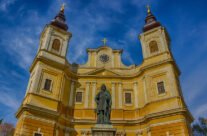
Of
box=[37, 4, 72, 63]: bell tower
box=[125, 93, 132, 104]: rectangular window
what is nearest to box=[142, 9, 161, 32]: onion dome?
box=[125, 93, 132, 104]: rectangular window

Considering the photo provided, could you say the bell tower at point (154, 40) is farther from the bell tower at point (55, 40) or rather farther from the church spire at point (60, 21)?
the church spire at point (60, 21)

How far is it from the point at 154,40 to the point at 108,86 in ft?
25.5

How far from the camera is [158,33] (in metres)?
21.5

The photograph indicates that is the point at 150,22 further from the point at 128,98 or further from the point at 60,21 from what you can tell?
the point at 60,21

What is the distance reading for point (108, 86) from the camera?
20.9 metres

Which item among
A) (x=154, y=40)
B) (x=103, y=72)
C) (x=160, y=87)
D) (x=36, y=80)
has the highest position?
(x=154, y=40)

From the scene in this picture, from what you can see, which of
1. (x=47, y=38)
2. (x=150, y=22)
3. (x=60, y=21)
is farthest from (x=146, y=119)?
(x=60, y=21)

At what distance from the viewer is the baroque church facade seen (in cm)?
1595

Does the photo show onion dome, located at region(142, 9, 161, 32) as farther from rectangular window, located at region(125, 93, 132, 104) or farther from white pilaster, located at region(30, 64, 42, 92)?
white pilaster, located at region(30, 64, 42, 92)

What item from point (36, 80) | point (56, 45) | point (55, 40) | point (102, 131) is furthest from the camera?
point (55, 40)

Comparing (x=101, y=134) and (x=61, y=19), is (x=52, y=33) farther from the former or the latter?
(x=101, y=134)

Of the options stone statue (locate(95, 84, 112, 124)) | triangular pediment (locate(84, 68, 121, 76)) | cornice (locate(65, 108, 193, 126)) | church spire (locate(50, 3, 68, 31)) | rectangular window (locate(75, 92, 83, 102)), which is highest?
church spire (locate(50, 3, 68, 31))

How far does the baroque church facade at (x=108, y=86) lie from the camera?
52.3 feet

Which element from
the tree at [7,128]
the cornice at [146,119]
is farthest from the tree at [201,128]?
the tree at [7,128]
